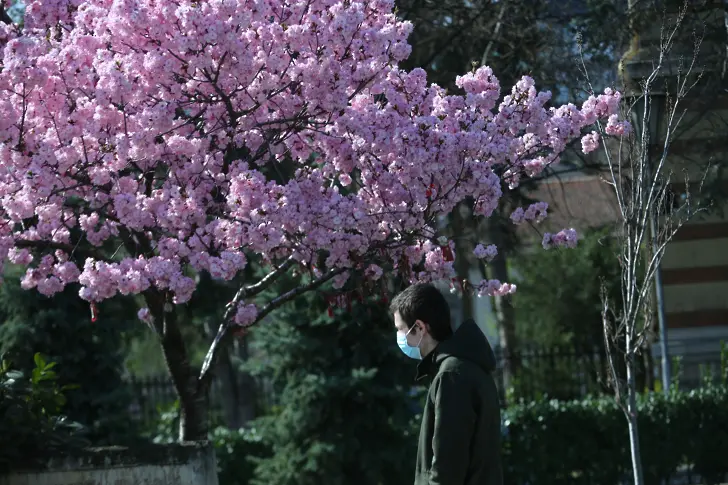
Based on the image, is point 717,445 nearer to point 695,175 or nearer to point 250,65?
point 695,175

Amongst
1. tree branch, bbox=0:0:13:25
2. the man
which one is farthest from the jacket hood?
tree branch, bbox=0:0:13:25

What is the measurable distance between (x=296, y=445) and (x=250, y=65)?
6.09m

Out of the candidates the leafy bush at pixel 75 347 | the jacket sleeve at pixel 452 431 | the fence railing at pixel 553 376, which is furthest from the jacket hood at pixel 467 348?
the fence railing at pixel 553 376

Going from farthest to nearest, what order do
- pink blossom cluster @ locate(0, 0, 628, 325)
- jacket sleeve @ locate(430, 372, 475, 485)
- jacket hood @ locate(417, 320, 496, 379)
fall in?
1. pink blossom cluster @ locate(0, 0, 628, 325)
2. jacket hood @ locate(417, 320, 496, 379)
3. jacket sleeve @ locate(430, 372, 475, 485)

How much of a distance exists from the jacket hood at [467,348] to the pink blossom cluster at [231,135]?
2.28m

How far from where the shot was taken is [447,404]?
4371 millimetres

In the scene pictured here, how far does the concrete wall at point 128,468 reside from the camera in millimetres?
7160

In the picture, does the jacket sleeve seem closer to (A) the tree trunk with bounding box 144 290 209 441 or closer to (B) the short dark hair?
(B) the short dark hair

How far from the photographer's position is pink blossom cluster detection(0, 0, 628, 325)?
6762 millimetres

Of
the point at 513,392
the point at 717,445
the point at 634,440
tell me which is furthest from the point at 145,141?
the point at 513,392

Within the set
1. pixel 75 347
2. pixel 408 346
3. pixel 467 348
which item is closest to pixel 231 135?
pixel 408 346

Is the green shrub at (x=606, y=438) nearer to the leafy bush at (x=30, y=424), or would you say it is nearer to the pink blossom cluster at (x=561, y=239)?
the pink blossom cluster at (x=561, y=239)

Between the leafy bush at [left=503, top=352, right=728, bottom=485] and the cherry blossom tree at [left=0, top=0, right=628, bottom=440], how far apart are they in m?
5.56

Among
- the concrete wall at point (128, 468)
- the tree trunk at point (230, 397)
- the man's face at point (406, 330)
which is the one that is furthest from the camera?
the tree trunk at point (230, 397)
